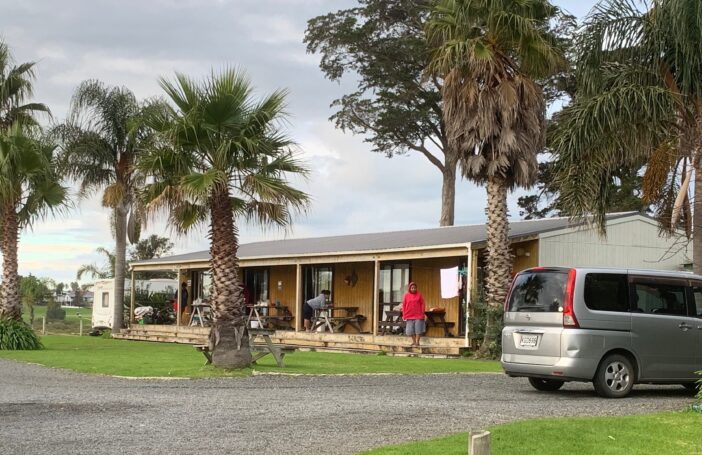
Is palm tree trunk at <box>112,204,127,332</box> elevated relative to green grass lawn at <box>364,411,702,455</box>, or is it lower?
elevated

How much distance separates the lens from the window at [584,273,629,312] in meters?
12.8

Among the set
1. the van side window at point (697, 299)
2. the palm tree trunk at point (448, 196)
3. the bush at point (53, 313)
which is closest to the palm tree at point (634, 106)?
the van side window at point (697, 299)

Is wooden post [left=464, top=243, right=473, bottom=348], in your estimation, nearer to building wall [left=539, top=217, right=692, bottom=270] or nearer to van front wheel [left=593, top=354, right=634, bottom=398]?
building wall [left=539, top=217, right=692, bottom=270]

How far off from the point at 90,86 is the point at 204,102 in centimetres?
2244

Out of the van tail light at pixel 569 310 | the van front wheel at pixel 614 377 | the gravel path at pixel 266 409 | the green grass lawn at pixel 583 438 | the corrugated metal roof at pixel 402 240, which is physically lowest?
the gravel path at pixel 266 409

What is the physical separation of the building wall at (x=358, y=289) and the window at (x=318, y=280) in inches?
12.0

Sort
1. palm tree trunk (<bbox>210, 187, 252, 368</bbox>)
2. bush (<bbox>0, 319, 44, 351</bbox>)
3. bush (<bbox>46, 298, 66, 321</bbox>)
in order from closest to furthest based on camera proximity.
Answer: palm tree trunk (<bbox>210, 187, 252, 368</bbox>)
bush (<bbox>0, 319, 44, 351</bbox>)
bush (<bbox>46, 298, 66, 321</bbox>)

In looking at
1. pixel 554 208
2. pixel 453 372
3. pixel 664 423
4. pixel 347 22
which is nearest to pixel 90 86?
pixel 347 22

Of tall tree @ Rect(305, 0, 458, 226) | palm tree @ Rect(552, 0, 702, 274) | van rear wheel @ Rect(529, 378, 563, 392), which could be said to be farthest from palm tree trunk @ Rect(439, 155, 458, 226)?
van rear wheel @ Rect(529, 378, 563, 392)

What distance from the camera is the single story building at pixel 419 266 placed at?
2438 centimetres

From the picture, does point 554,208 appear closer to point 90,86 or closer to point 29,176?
point 90,86

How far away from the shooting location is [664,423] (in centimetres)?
931

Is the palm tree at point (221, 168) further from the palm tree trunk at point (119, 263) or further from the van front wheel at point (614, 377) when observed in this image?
the palm tree trunk at point (119, 263)

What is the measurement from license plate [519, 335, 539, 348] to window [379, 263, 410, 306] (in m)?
14.8
